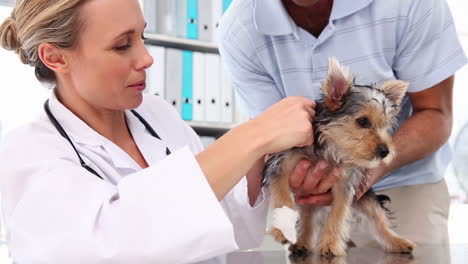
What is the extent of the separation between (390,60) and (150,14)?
1.60m

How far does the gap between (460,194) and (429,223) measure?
2455 mm

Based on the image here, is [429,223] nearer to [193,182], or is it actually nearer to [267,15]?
[267,15]

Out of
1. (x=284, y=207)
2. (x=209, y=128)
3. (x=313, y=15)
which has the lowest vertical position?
(x=209, y=128)

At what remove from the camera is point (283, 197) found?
57.6 inches

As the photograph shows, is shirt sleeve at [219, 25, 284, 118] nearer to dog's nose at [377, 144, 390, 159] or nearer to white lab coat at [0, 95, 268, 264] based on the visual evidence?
dog's nose at [377, 144, 390, 159]

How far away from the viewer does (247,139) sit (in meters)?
1.03

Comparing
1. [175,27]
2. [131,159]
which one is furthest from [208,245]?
[175,27]

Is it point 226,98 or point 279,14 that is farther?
point 226,98

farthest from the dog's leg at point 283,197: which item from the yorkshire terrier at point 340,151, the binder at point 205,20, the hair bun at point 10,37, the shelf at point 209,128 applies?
the binder at point 205,20

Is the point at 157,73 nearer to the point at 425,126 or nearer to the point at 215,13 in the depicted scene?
the point at 215,13

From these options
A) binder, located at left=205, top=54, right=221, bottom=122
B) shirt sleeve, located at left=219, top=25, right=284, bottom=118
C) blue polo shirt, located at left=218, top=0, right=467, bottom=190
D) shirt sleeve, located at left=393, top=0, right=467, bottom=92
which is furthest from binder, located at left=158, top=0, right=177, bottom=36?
shirt sleeve, located at left=393, top=0, right=467, bottom=92

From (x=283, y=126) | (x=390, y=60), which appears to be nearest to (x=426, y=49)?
(x=390, y=60)

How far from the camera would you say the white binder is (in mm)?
3242

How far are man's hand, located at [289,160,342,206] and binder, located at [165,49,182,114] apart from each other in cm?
172
